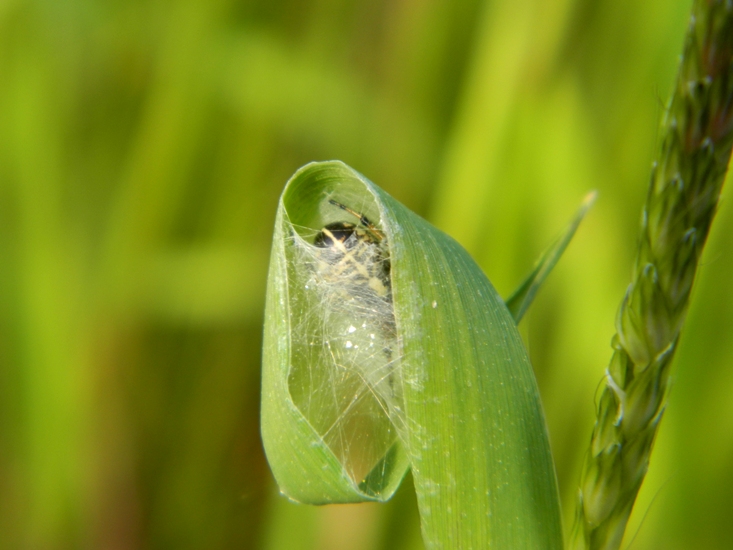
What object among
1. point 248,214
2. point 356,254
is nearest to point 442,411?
point 356,254

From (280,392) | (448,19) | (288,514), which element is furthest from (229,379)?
(448,19)

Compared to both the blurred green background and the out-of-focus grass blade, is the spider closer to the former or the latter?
the out-of-focus grass blade

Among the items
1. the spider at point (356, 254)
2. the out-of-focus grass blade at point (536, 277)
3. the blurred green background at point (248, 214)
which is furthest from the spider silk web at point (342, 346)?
the blurred green background at point (248, 214)

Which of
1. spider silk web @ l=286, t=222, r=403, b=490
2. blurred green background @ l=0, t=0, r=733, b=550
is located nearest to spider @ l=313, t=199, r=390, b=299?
spider silk web @ l=286, t=222, r=403, b=490

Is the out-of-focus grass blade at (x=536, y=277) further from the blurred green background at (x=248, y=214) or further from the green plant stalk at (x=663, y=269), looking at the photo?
the blurred green background at (x=248, y=214)

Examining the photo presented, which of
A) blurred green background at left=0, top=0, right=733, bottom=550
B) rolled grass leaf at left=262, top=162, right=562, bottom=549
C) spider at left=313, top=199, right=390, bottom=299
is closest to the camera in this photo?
rolled grass leaf at left=262, top=162, right=562, bottom=549
